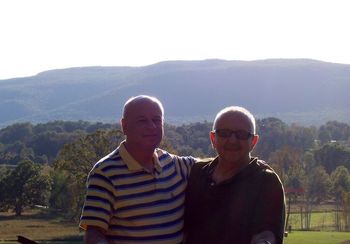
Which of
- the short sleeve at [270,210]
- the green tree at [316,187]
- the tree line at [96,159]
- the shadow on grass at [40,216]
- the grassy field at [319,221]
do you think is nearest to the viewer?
the short sleeve at [270,210]

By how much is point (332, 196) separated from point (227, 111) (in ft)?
206

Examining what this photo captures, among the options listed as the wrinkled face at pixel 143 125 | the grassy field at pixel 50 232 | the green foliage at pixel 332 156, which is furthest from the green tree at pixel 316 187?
the wrinkled face at pixel 143 125

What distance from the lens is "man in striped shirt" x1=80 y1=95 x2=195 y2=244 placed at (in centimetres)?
464

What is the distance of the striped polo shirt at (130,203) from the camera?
4.63 metres

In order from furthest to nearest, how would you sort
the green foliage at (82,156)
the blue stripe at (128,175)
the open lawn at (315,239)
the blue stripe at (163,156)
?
1. the green foliage at (82,156)
2. the open lawn at (315,239)
3. the blue stripe at (163,156)
4. the blue stripe at (128,175)

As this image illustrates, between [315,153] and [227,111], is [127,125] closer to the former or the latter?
[227,111]

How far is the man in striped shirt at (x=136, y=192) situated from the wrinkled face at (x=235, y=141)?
0.42 m

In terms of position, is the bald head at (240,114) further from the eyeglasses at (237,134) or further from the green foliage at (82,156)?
the green foliage at (82,156)

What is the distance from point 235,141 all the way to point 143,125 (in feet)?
1.97

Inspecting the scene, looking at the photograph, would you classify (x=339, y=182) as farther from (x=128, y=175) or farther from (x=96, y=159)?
(x=128, y=175)

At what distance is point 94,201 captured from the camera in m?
4.62

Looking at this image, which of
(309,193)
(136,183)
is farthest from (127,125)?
(309,193)

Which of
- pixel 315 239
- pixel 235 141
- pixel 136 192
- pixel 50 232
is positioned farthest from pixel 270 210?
pixel 50 232

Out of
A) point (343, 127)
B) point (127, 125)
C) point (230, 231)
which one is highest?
point (127, 125)
